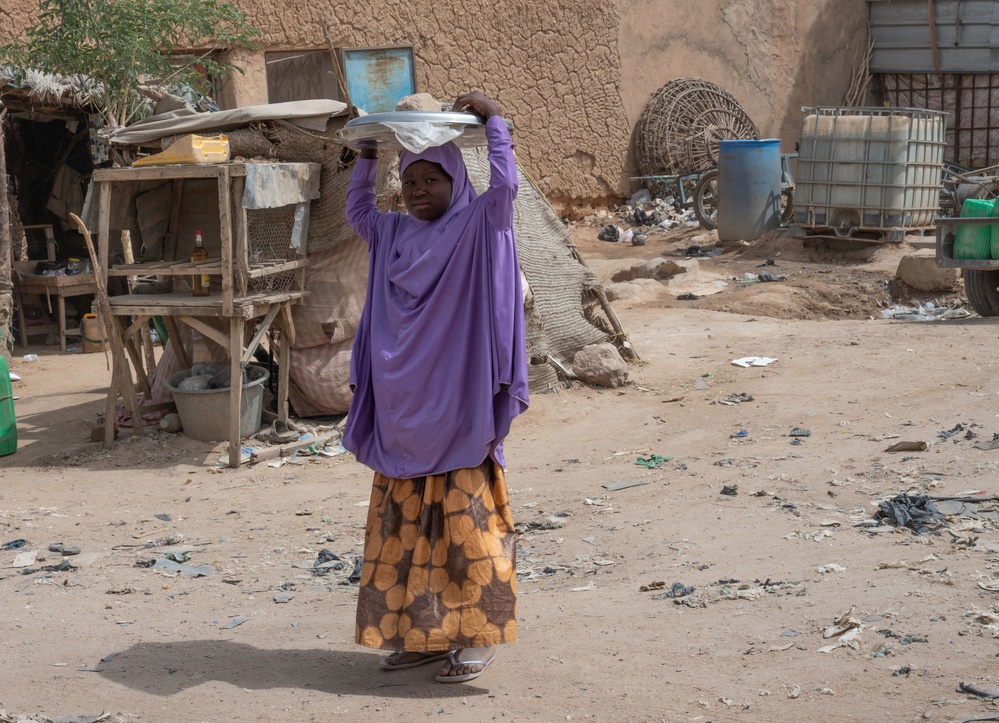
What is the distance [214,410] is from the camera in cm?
633

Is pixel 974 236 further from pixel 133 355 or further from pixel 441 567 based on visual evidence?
pixel 441 567

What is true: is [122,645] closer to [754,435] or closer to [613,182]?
[754,435]

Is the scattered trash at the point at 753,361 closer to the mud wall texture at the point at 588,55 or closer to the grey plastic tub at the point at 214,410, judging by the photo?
the grey plastic tub at the point at 214,410

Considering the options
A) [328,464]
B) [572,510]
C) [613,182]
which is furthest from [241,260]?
[613,182]

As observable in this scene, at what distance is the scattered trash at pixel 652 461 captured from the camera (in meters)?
5.59

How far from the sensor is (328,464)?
6141mm

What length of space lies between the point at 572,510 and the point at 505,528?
184cm

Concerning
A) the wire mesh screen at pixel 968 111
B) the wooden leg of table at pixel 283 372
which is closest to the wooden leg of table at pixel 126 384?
the wooden leg of table at pixel 283 372

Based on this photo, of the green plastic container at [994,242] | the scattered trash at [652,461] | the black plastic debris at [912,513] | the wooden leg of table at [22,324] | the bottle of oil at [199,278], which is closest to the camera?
the black plastic debris at [912,513]

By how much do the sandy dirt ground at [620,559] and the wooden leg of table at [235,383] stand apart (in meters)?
0.19

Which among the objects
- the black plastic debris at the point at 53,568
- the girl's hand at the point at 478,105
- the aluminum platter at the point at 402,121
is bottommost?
the black plastic debris at the point at 53,568

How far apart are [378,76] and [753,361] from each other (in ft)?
21.5

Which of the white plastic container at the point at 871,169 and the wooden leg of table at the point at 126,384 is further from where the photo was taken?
the white plastic container at the point at 871,169

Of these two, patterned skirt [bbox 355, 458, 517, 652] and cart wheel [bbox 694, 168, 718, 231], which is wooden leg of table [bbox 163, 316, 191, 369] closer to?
patterned skirt [bbox 355, 458, 517, 652]
